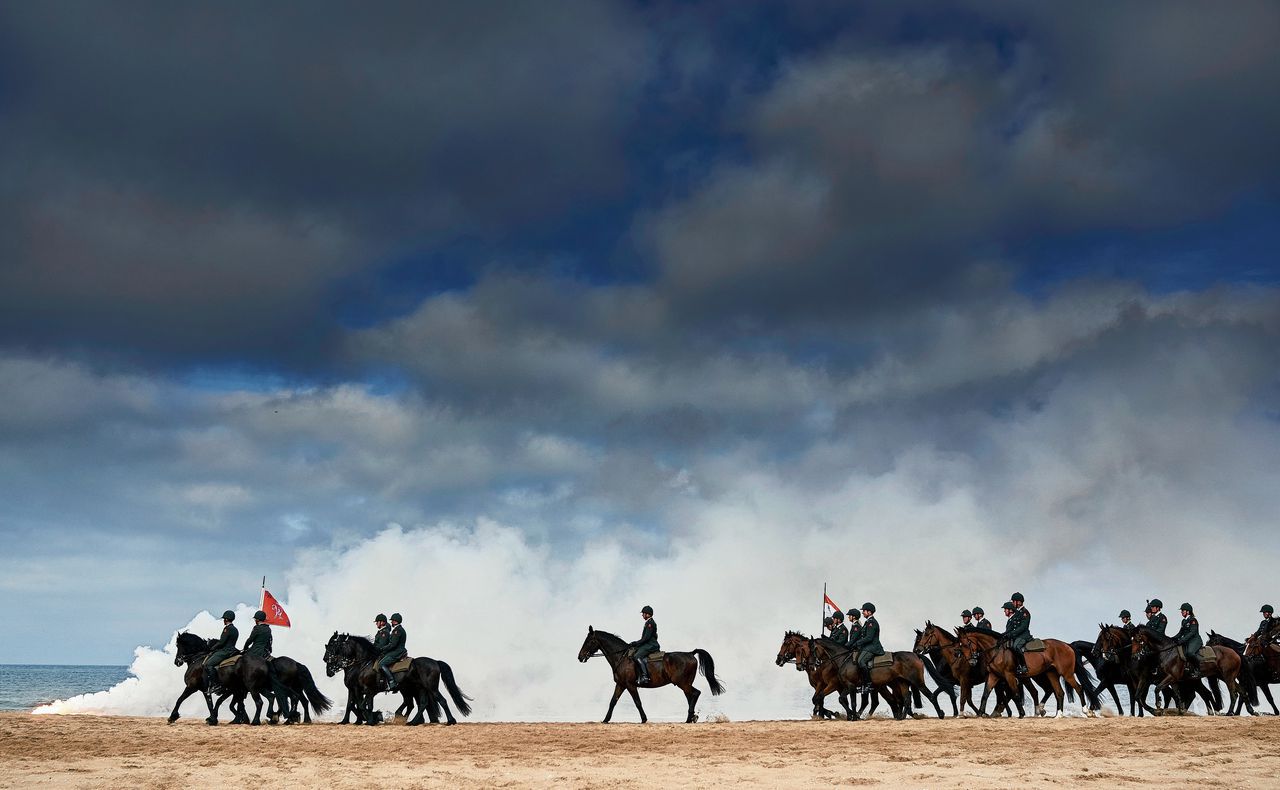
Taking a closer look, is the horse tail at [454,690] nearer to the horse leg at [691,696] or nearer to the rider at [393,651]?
the rider at [393,651]

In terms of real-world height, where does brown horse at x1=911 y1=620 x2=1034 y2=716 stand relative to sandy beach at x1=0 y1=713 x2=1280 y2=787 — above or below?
above

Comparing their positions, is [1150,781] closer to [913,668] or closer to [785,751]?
[785,751]

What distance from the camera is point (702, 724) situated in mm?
26781

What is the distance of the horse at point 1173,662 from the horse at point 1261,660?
0.30 meters

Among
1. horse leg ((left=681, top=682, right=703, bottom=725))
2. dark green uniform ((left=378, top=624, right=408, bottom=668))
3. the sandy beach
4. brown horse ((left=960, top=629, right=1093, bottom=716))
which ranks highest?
dark green uniform ((left=378, top=624, right=408, bottom=668))

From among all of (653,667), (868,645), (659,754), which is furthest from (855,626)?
(659,754)

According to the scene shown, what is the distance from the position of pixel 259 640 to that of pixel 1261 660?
25.9m

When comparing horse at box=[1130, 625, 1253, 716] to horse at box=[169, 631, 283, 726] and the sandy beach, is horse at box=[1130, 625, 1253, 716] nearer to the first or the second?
the sandy beach

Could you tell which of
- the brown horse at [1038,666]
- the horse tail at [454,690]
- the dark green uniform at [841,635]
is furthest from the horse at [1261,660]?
the horse tail at [454,690]

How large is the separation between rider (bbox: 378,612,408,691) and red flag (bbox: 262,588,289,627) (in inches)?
157

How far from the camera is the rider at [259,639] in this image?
1048 inches

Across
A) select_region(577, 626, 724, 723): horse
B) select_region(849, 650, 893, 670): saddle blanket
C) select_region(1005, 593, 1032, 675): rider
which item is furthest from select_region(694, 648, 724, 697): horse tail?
select_region(1005, 593, 1032, 675): rider

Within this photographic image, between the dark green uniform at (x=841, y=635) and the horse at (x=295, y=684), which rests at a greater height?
the dark green uniform at (x=841, y=635)

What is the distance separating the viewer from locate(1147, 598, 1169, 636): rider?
2792 cm
